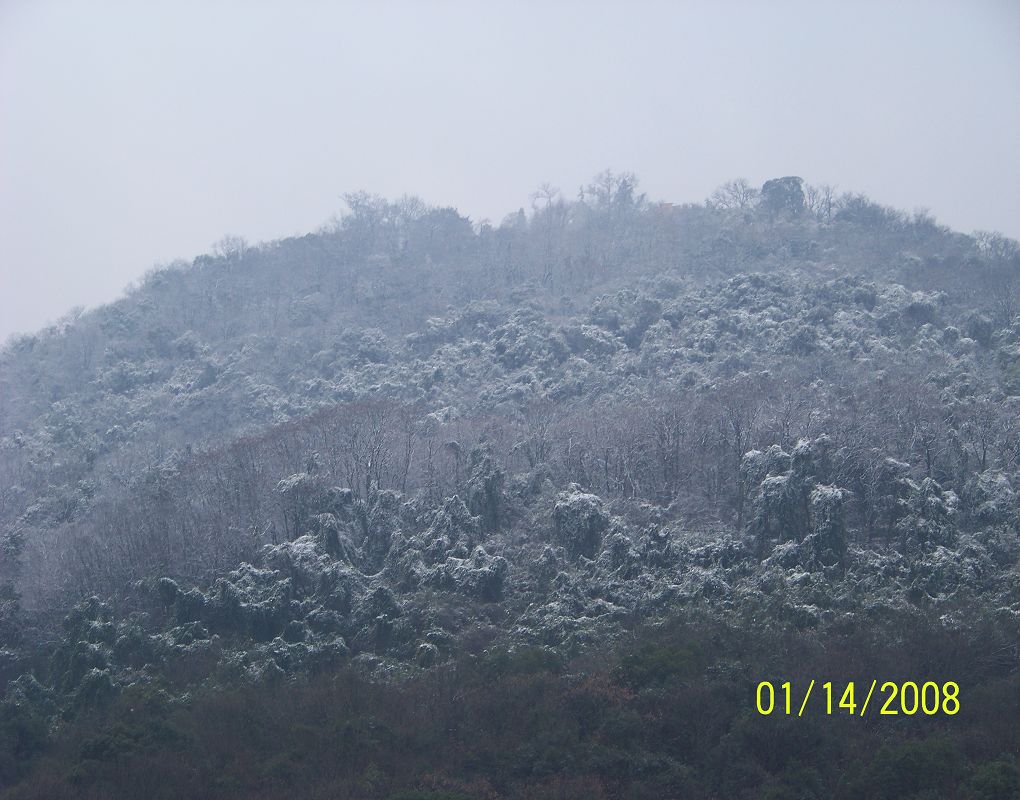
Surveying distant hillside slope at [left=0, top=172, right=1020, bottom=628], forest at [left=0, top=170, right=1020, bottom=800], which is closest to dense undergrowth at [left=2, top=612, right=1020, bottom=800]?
forest at [left=0, top=170, right=1020, bottom=800]

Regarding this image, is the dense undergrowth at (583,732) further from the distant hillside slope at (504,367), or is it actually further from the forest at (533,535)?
the distant hillside slope at (504,367)

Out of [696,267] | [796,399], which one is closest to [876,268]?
[696,267]

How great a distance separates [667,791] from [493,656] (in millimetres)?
8262

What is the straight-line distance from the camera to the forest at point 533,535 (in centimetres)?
2778

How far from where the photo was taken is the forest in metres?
27.8

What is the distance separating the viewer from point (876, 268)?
7112cm

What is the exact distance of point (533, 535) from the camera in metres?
42.3

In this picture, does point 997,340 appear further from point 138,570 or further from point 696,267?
point 138,570

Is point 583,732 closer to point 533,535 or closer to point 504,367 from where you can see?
point 533,535

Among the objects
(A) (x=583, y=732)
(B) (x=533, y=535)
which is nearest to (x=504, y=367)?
(B) (x=533, y=535)

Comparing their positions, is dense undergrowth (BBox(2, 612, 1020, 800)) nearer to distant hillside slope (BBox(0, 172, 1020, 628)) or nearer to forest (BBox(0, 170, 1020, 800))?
forest (BBox(0, 170, 1020, 800))

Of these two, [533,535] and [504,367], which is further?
[504,367]

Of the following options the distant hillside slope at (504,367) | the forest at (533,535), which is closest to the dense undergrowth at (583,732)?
the forest at (533,535)

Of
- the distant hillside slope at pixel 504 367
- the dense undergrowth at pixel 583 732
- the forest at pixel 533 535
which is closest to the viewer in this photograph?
the dense undergrowth at pixel 583 732
